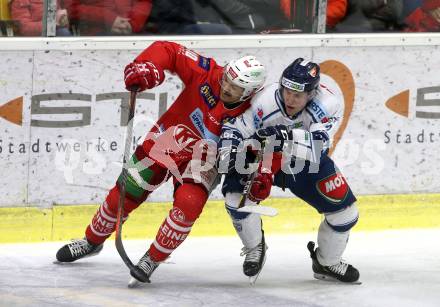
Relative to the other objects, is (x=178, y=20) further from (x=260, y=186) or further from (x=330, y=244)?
(x=330, y=244)

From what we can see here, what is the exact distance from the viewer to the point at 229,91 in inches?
251

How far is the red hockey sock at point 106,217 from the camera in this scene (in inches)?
263

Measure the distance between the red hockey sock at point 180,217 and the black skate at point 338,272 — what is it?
84 cm

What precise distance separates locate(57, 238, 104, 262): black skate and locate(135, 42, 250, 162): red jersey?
0.78 meters

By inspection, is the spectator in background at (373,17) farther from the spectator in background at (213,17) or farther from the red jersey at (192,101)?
the red jersey at (192,101)

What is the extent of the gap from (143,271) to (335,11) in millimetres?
2583

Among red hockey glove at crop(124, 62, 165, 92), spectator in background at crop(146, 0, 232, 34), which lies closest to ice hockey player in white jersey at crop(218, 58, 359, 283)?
red hockey glove at crop(124, 62, 165, 92)

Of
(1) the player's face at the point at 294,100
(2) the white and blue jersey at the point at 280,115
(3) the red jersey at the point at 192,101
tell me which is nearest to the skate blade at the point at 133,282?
(3) the red jersey at the point at 192,101

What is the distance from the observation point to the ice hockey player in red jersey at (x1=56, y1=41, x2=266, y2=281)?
631cm

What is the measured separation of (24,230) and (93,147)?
25.4 inches

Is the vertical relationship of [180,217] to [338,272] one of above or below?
above

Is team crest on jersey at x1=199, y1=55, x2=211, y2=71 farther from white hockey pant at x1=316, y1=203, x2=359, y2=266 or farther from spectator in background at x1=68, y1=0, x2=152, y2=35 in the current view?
spectator in background at x1=68, y1=0, x2=152, y2=35

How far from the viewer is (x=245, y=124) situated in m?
6.43

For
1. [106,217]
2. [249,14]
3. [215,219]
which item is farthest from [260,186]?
[249,14]
